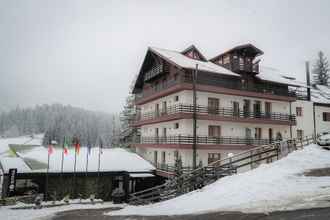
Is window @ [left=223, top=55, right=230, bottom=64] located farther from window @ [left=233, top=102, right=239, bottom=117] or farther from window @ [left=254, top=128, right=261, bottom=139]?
window @ [left=254, top=128, right=261, bottom=139]

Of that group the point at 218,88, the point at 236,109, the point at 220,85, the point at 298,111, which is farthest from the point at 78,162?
the point at 298,111

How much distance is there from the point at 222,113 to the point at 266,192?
19.4 metres

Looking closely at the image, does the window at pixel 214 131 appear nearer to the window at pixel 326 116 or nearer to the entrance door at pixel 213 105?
the entrance door at pixel 213 105

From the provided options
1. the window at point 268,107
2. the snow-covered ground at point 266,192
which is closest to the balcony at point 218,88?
the window at point 268,107

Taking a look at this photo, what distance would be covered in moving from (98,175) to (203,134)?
12.8 meters

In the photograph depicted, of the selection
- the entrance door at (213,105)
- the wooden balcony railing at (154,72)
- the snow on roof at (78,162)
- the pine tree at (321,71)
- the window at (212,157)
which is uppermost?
the pine tree at (321,71)

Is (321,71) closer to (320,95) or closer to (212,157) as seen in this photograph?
(320,95)

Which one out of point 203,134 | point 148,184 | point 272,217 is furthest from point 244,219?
point 148,184

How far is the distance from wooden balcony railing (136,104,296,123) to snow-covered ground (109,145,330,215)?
1395cm

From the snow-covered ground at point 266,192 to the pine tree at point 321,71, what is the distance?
5934 cm

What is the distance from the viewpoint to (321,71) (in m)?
65.1

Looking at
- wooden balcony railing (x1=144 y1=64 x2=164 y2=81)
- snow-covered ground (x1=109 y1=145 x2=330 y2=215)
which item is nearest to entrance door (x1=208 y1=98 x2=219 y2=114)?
wooden balcony railing (x1=144 y1=64 x2=164 y2=81)

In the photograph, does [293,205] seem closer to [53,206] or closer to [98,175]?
[53,206]

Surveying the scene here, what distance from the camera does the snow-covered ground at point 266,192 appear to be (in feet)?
31.1
